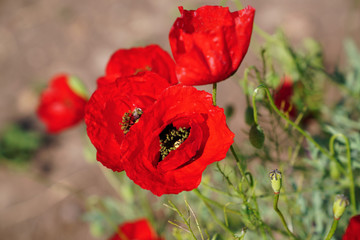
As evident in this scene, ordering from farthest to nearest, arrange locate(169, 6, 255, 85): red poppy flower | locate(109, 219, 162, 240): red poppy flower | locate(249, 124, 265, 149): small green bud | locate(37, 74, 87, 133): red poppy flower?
locate(37, 74, 87, 133): red poppy flower → locate(109, 219, 162, 240): red poppy flower → locate(249, 124, 265, 149): small green bud → locate(169, 6, 255, 85): red poppy flower

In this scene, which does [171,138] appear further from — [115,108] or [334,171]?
[334,171]

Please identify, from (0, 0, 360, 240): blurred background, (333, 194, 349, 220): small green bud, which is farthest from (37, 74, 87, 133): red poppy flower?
(333, 194, 349, 220): small green bud

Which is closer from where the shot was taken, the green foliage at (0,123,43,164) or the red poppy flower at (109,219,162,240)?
the red poppy flower at (109,219,162,240)

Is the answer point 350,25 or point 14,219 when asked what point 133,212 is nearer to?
point 14,219

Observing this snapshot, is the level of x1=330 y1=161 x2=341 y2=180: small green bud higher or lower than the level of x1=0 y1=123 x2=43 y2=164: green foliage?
higher

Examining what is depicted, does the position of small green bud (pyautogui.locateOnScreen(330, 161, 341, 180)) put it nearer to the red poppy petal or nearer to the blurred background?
the red poppy petal

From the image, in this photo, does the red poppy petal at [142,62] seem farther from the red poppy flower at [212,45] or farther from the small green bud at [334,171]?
the small green bud at [334,171]

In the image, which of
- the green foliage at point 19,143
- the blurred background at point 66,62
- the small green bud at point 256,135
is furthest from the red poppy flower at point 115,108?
the green foliage at point 19,143
